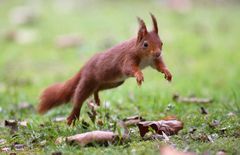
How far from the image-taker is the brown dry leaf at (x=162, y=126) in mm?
3775

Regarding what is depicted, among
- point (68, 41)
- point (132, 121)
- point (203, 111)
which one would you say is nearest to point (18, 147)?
point (132, 121)

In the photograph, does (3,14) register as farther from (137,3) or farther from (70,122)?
(70,122)

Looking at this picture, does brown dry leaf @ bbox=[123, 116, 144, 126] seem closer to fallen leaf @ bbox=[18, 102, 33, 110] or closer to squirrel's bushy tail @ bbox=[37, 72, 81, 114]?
squirrel's bushy tail @ bbox=[37, 72, 81, 114]

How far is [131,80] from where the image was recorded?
768 cm

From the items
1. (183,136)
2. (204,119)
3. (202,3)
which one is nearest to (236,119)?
(204,119)

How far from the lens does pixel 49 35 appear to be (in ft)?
34.4

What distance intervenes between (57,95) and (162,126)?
1.20 meters

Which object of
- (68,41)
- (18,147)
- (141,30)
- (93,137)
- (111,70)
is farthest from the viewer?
(68,41)

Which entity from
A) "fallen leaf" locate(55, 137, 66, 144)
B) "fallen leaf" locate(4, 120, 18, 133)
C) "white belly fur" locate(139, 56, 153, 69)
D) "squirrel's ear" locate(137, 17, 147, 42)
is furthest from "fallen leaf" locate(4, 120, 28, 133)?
"squirrel's ear" locate(137, 17, 147, 42)

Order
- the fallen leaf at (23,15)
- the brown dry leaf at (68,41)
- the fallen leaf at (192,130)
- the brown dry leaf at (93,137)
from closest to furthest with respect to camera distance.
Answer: the brown dry leaf at (93,137) → the fallen leaf at (192,130) → the brown dry leaf at (68,41) → the fallen leaf at (23,15)

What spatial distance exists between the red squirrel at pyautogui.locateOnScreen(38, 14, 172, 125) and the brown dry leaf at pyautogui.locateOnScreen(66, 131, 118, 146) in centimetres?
54

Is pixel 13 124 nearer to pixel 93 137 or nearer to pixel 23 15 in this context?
pixel 93 137

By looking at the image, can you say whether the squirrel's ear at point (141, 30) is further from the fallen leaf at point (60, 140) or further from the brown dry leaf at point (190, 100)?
the brown dry leaf at point (190, 100)

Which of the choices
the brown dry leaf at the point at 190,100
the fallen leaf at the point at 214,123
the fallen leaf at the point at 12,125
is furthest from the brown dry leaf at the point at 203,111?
the fallen leaf at the point at 12,125
